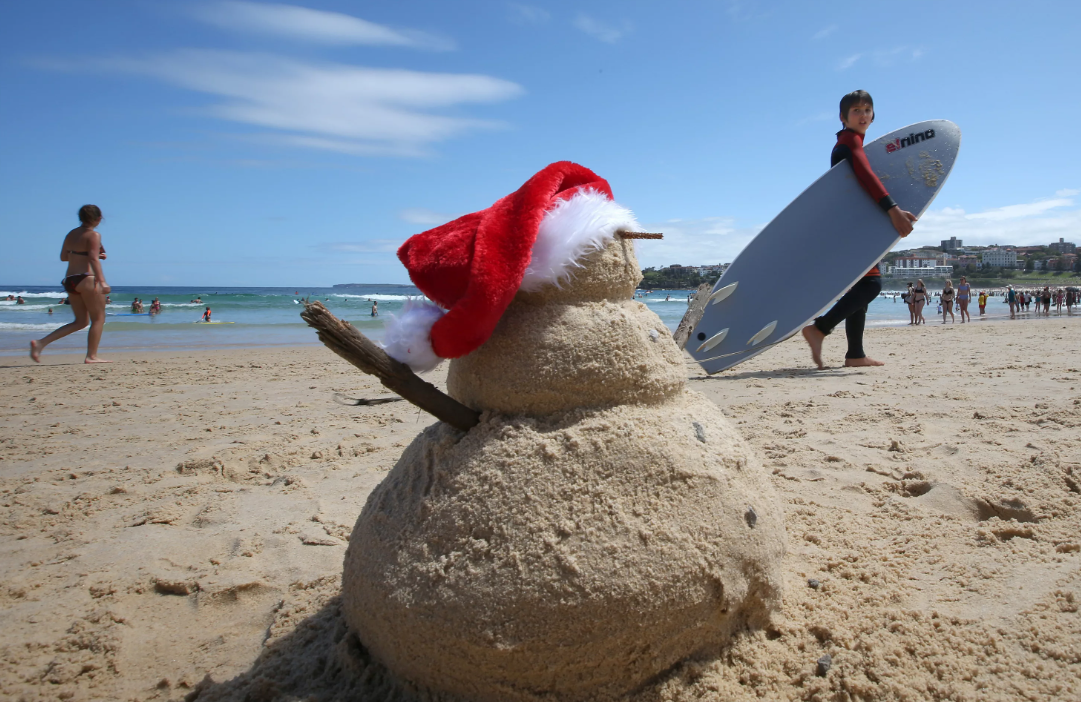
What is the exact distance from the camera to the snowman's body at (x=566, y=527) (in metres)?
1.44

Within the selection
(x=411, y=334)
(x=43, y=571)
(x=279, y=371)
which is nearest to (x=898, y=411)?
(x=411, y=334)

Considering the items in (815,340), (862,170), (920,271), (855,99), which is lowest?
(815,340)

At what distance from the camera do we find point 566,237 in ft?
5.33

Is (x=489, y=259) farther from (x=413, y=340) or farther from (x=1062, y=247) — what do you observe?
(x=1062, y=247)

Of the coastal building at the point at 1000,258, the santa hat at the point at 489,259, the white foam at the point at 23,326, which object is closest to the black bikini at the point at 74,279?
the santa hat at the point at 489,259

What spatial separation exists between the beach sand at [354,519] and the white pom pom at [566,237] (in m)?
1.09

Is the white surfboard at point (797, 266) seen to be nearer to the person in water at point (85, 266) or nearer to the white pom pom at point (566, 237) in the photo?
the white pom pom at point (566, 237)

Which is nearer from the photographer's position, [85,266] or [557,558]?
[557,558]

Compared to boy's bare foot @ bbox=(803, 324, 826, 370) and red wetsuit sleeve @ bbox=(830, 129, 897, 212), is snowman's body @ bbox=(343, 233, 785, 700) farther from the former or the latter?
boy's bare foot @ bbox=(803, 324, 826, 370)

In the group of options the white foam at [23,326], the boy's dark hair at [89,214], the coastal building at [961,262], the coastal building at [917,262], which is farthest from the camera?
the coastal building at [961,262]

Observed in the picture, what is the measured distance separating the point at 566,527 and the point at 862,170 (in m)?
4.97

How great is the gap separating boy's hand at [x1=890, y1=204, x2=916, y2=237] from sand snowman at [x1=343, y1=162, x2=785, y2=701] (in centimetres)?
432

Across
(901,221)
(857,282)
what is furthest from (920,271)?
(901,221)

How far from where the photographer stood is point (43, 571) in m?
2.47
